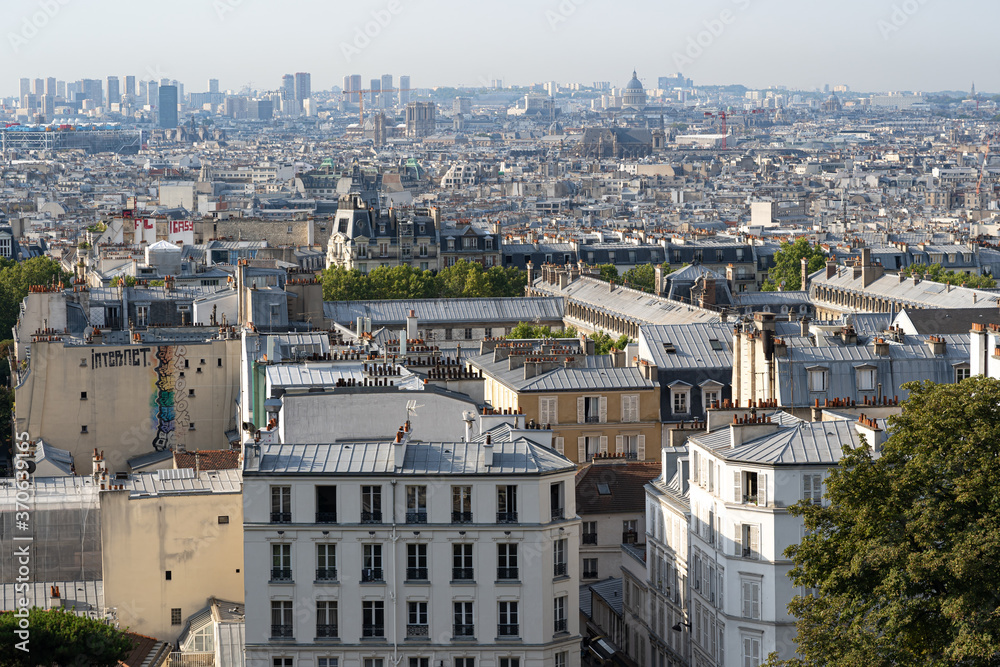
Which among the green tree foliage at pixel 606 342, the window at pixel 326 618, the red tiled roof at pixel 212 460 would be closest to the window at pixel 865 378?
the red tiled roof at pixel 212 460

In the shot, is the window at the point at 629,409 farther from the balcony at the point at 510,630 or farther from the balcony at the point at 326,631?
the balcony at the point at 326,631

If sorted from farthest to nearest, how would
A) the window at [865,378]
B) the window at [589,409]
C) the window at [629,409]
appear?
the window at [629,409] < the window at [589,409] < the window at [865,378]

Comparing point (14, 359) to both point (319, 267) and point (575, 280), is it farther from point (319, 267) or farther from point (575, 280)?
point (319, 267)

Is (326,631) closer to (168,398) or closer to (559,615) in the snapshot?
(559,615)

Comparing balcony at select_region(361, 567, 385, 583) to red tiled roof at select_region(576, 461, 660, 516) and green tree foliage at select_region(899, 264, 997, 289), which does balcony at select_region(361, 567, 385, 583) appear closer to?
red tiled roof at select_region(576, 461, 660, 516)

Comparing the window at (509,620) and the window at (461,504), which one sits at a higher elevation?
the window at (461,504)

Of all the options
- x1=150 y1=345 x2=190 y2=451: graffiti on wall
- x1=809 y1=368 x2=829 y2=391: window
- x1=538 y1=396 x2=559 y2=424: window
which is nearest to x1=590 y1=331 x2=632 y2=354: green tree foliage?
x1=538 y1=396 x2=559 y2=424: window

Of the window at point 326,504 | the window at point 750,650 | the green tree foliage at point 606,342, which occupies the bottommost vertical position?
the window at point 750,650

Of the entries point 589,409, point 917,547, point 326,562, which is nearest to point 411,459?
point 326,562
